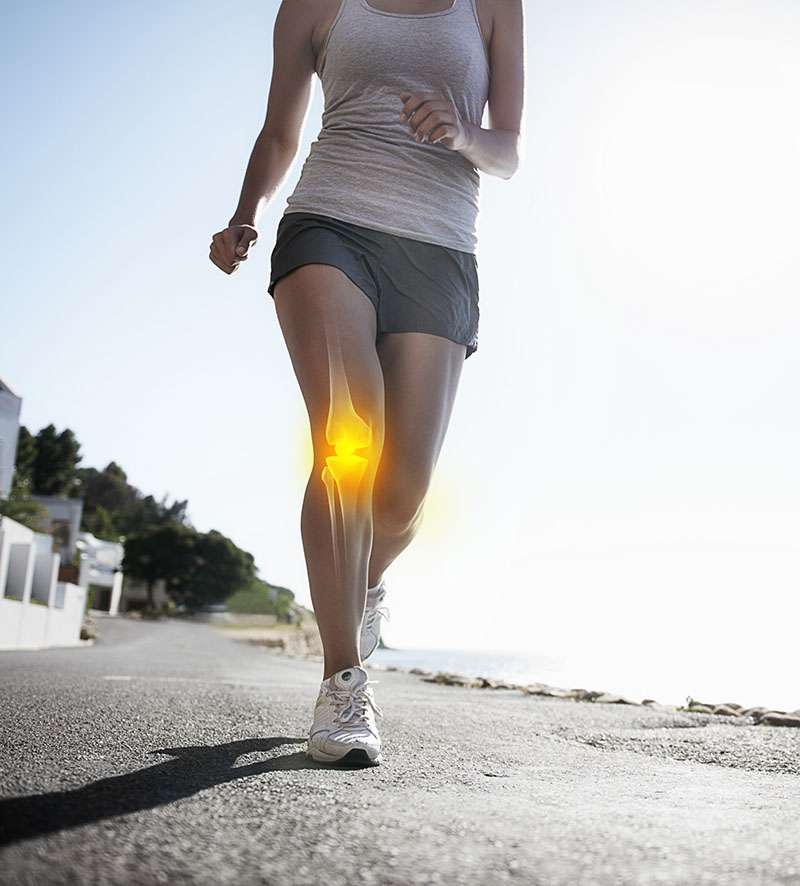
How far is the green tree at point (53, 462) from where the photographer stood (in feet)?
234

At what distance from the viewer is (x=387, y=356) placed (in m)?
2.72

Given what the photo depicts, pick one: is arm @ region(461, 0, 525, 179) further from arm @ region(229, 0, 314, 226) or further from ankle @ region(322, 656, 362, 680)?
ankle @ region(322, 656, 362, 680)

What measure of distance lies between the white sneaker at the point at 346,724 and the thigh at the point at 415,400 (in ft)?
2.25

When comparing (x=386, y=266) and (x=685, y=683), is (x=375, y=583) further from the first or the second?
(x=685, y=683)

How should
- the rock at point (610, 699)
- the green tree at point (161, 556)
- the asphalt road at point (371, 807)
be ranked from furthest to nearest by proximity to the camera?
the green tree at point (161, 556), the rock at point (610, 699), the asphalt road at point (371, 807)

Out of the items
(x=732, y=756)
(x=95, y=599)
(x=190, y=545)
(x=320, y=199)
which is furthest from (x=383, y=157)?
(x=190, y=545)

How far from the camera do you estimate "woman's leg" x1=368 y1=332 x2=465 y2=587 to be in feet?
8.91

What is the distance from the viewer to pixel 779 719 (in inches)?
171

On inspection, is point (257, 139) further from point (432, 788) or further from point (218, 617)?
point (218, 617)

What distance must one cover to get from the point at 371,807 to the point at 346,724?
2.13 feet

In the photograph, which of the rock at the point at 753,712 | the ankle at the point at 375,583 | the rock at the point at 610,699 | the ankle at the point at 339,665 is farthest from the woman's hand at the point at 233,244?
the rock at the point at 610,699

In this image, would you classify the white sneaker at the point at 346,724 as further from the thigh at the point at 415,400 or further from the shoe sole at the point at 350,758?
the thigh at the point at 415,400

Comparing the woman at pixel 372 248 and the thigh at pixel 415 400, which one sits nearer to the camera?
the woman at pixel 372 248

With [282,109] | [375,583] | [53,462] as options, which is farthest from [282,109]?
[53,462]
